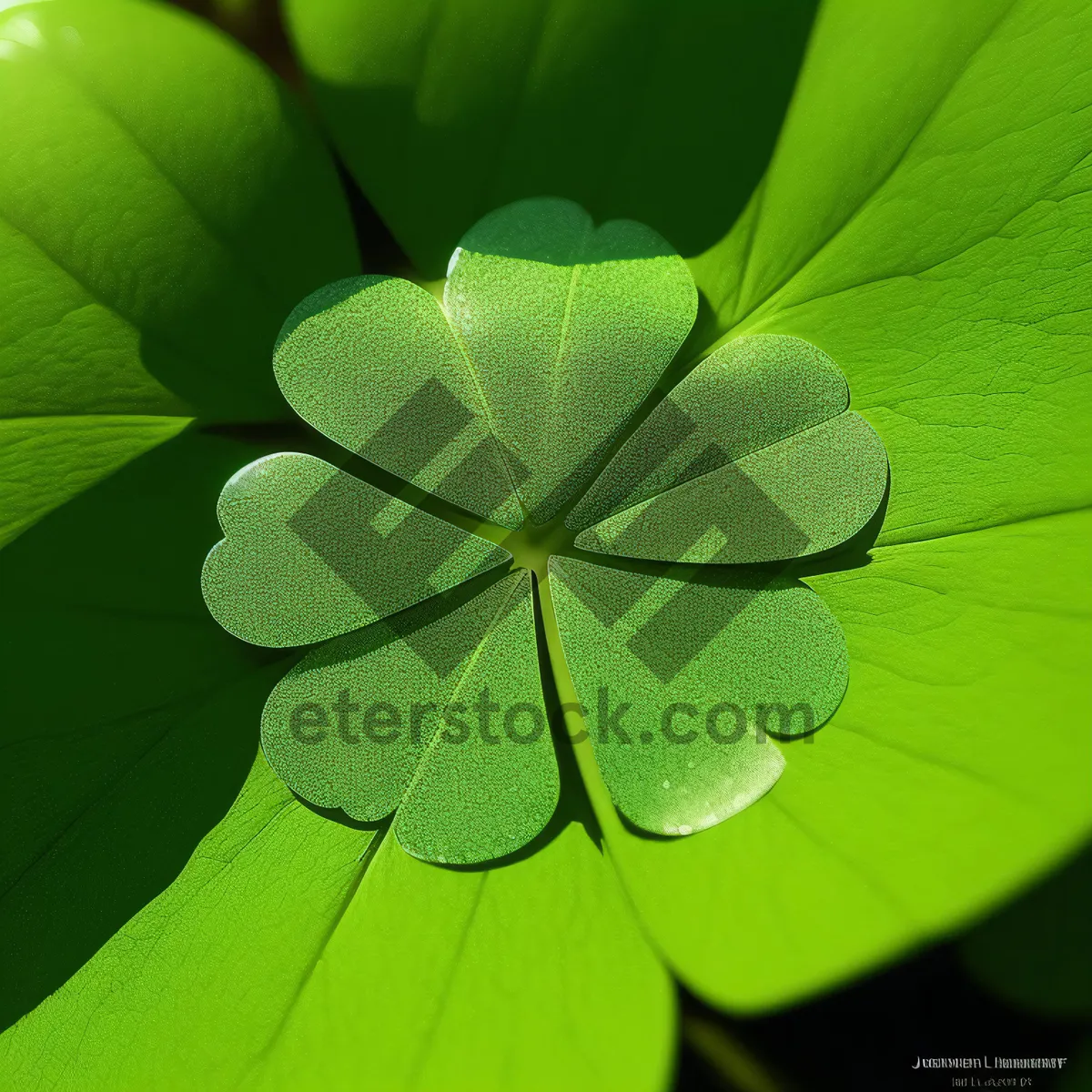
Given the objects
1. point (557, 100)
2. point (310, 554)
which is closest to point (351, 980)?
point (310, 554)

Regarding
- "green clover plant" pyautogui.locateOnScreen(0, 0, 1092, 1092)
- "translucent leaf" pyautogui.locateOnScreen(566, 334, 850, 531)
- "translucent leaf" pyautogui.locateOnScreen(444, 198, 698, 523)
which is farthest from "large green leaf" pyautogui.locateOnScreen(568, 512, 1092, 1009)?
"translucent leaf" pyautogui.locateOnScreen(444, 198, 698, 523)

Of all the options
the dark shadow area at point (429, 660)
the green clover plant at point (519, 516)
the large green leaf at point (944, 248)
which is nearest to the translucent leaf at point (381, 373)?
the green clover plant at point (519, 516)

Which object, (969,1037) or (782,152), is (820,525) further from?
(969,1037)

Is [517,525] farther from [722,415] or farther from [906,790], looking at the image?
[906,790]

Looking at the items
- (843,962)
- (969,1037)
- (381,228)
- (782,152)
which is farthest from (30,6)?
(969,1037)

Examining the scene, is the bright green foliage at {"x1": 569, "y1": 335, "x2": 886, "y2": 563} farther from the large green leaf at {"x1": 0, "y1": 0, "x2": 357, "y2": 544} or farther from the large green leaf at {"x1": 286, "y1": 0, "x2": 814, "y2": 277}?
the large green leaf at {"x1": 0, "y1": 0, "x2": 357, "y2": 544}

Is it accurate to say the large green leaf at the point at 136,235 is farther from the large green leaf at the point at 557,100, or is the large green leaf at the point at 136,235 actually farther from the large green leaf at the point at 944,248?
the large green leaf at the point at 944,248
